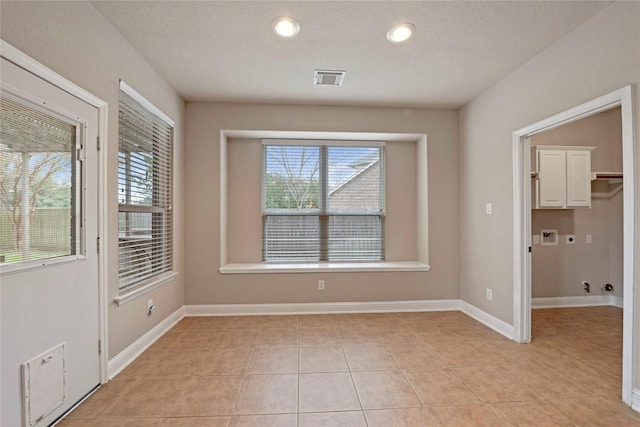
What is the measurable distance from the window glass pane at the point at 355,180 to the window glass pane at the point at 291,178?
0.22 meters

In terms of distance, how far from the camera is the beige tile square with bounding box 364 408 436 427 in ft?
5.68

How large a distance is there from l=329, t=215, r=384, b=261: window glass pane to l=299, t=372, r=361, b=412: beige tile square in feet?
6.68

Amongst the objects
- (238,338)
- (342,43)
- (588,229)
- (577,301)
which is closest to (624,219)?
(342,43)

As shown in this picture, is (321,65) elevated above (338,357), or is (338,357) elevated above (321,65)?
(321,65)

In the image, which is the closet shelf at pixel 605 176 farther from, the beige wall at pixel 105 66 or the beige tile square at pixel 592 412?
the beige wall at pixel 105 66

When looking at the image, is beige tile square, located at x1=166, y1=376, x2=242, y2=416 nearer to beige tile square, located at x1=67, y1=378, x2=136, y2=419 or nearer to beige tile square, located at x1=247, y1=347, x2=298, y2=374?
beige tile square, located at x1=247, y1=347, x2=298, y2=374

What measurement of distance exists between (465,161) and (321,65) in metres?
2.21

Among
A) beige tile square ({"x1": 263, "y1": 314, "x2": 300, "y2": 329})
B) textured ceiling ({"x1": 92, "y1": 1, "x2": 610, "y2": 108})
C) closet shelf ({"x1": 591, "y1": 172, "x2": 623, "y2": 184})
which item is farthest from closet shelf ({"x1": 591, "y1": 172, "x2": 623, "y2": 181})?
beige tile square ({"x1": 263, "y1": 314, "x2": 300, "y2": 329})

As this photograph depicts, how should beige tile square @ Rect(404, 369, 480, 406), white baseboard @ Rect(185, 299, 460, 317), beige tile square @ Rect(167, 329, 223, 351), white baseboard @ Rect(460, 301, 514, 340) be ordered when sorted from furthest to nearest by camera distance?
white baseboard @ Rect(185, 299, 460, 317) → white baseboard @ Rect(460, 301, 514, 340) → beige tile square @ Rect(167, 329, 223, 351) → beige tile square @ Rect(404, 369, 480, 406)

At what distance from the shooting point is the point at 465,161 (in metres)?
3.77

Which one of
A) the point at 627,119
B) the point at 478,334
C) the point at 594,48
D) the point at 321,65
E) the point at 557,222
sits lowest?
the point at 478,334

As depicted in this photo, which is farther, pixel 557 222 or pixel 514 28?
pixel 557 222

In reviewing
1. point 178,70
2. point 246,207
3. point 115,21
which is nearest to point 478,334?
point 246,207

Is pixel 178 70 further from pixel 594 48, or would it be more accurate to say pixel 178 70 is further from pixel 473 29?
pixel 594 48
